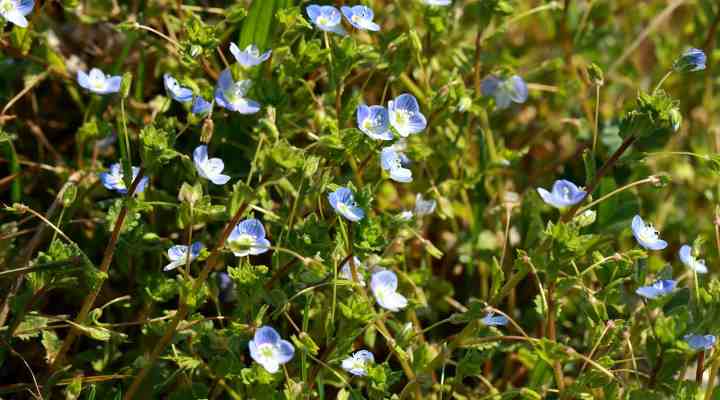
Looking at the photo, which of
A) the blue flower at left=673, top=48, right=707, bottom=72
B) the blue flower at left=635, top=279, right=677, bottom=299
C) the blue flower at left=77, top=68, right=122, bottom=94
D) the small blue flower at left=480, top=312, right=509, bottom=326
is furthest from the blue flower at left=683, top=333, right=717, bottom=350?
the blue flower at left=77, top=68, right=122, bottom=94

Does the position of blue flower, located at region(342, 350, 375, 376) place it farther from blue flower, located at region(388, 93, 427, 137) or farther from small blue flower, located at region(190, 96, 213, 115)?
small blue flower, located at region(190, 96, 213, 115)

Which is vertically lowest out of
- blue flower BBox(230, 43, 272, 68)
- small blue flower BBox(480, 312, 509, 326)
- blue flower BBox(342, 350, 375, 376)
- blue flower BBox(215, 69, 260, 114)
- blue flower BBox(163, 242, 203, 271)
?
blue flower BBox(342, 350, 375, 376)

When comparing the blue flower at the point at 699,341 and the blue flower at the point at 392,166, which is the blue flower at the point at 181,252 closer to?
the blue flower at the point at 392,166

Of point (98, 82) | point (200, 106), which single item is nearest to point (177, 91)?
point (200, 106)

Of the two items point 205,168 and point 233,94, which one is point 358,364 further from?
point 233,94

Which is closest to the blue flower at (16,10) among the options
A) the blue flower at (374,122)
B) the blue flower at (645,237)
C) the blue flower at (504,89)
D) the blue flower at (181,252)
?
the blue flower at (181,252)

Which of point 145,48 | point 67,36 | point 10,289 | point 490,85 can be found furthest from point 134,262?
point 490,85
